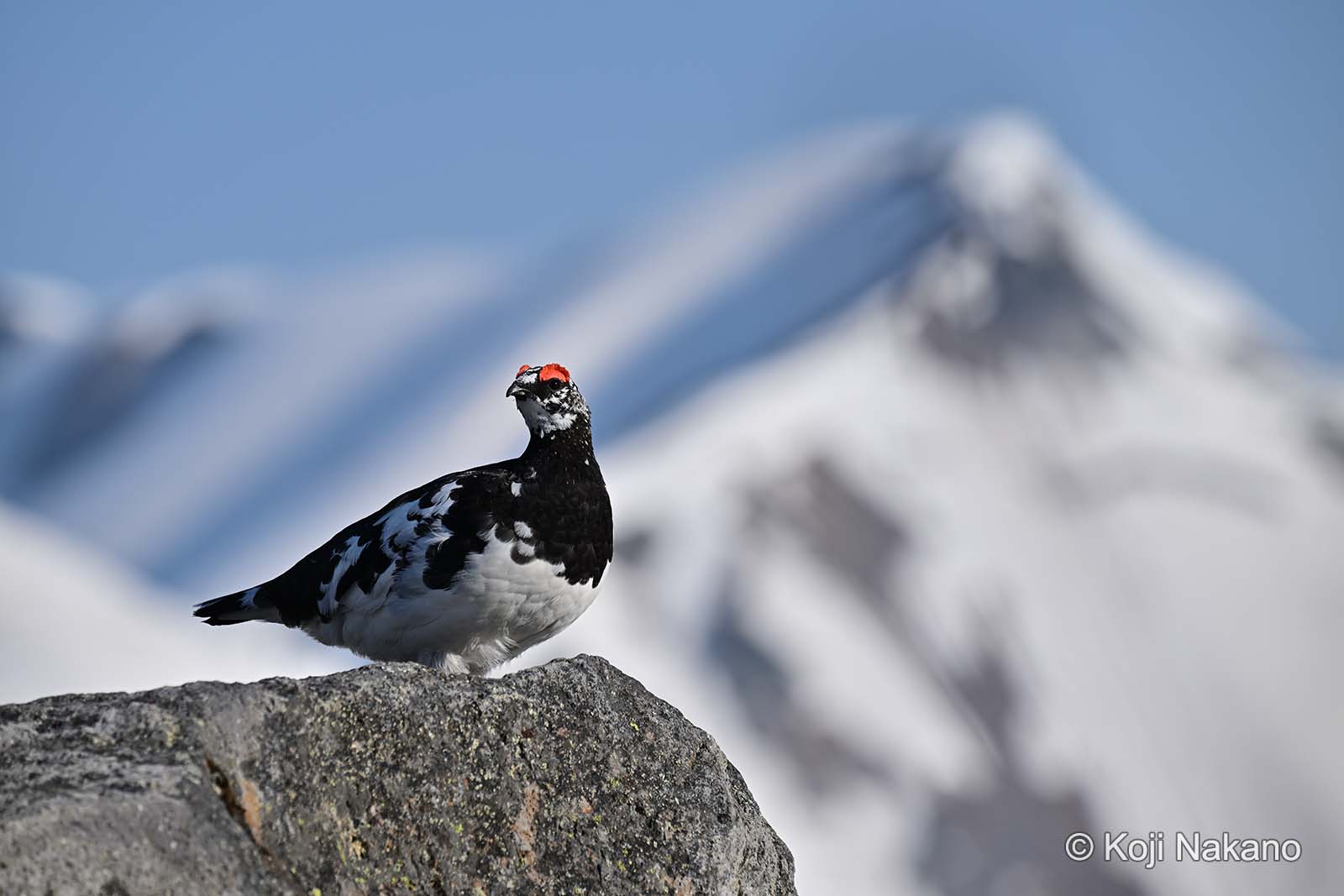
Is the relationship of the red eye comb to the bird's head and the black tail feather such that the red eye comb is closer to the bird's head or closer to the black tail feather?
the bird's head

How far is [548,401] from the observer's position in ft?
20.4

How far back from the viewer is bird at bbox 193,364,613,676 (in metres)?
5.62

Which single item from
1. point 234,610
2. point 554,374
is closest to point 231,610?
point 234,610

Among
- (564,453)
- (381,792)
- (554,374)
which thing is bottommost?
(381,792)

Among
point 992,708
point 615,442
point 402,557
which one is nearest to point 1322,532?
point 992,708

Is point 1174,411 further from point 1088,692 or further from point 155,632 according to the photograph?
point 155,632

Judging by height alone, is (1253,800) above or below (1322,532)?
below

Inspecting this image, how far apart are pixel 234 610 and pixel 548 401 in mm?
1768

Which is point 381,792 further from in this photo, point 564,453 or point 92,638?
point 92,638

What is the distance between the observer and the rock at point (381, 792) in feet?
11.3

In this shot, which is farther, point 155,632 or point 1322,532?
point 1322,532

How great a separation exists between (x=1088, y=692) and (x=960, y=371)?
1212 centimetres

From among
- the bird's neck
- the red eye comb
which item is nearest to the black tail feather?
the bird's neck

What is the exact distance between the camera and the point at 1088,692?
3425 centimetres
